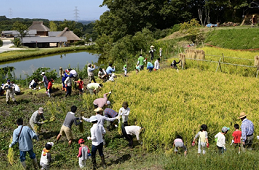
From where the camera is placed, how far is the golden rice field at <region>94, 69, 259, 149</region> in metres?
7.00

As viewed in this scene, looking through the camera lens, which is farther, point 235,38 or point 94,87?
point 235,38

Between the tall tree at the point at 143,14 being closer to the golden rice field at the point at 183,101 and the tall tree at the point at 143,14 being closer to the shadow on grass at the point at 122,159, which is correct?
the golden rice field at the point at 183,101

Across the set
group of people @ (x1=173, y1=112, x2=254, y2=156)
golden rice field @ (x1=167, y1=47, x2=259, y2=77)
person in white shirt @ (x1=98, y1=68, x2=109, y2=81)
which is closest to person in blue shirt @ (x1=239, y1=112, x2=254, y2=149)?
group of people @ (x1=173, y1=112, x2=254, y2=156)

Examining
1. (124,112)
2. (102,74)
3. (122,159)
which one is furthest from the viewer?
(102,74)

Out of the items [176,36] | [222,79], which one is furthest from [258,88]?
[176,36]

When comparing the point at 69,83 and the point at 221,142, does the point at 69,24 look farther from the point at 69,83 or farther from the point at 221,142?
the point at 221,142

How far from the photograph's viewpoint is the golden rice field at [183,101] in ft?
23.0

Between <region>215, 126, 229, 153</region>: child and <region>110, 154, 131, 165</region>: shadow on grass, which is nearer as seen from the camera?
<region>215, 126, 229, 153</region>: child

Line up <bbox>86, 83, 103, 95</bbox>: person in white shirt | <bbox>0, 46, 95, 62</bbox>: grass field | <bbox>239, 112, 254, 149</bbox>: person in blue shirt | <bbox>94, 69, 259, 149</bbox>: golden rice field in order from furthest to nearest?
<bbox>0, 46, 95, 62</bbox>: grass field < <bbox>86, 83, 103, 95</bbox>: person in white shirt < <bbox>94, 69, 259, 149</bbox>: golden rice field < <bbox>239, 112, 254, 149</bbox>: person in blue shirt

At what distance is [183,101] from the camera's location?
934 centimetres

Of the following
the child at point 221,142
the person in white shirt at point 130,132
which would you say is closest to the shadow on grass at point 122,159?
the person in white shirt at point 130,132

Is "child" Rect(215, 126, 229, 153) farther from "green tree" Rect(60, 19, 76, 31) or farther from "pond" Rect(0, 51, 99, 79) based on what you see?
"green tree" Rect(60, 19, 76, 31)

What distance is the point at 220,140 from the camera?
5977mm

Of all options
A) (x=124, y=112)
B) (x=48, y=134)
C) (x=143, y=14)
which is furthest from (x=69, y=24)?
(x=124, y=112)
